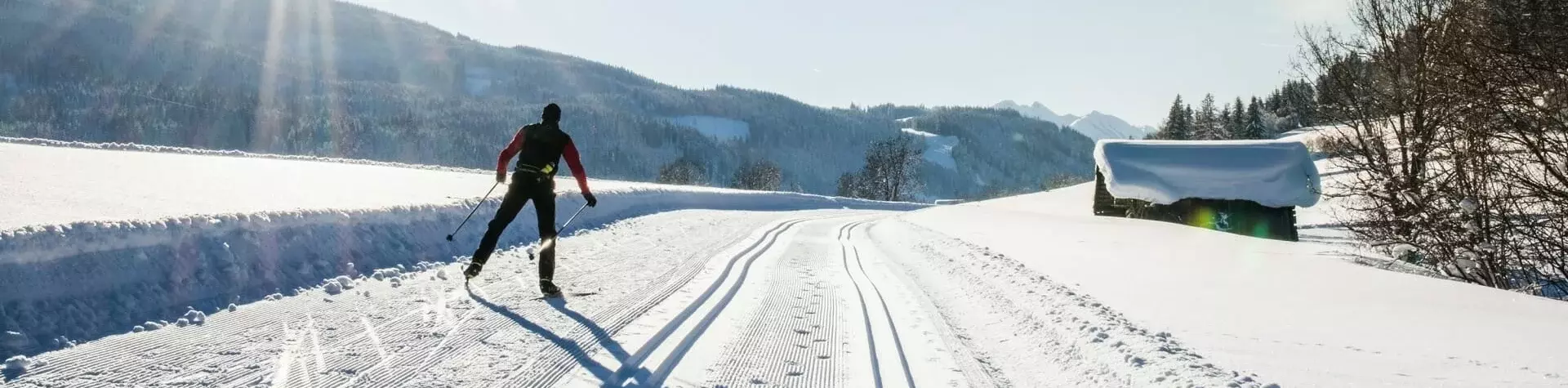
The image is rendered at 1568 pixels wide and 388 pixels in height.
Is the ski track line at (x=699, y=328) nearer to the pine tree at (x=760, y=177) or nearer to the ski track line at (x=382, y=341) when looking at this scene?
the ski track line at (x=382, y=341)

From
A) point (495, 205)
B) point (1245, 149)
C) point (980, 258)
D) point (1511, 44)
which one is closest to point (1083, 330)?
point (980, 258)

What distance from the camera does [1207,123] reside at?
7888cm

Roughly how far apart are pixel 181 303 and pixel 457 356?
6.90ft

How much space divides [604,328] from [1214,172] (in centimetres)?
2752

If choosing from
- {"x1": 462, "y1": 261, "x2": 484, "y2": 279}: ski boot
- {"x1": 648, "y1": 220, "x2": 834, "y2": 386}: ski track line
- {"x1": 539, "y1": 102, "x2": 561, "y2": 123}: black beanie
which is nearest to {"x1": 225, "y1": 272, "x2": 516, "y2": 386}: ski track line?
{"x1": 462, "y1": 261, "x2": 484, "y2": 279}: ski boot

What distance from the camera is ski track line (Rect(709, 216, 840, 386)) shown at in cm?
395

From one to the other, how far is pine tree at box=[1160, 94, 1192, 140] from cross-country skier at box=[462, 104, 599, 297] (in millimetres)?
84868

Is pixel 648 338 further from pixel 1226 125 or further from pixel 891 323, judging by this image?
pixel 1226 125

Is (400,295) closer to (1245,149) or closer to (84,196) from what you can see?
(84,196)

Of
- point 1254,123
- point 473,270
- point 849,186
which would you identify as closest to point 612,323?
point 473,270

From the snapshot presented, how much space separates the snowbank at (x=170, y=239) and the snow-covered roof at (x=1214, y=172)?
23.8 metres

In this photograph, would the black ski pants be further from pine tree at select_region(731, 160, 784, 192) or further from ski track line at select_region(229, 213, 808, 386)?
pine tree at select_region(731, 160, 784, 192)

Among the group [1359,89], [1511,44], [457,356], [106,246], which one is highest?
[1359,89]

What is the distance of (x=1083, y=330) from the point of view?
511 cm
